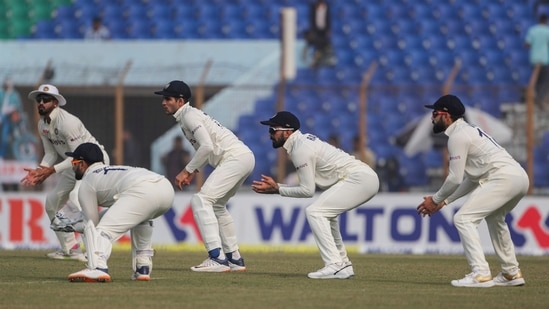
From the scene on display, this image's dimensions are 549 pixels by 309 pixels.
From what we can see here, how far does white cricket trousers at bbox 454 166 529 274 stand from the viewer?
42.4 ft

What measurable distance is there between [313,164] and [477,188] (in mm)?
1890

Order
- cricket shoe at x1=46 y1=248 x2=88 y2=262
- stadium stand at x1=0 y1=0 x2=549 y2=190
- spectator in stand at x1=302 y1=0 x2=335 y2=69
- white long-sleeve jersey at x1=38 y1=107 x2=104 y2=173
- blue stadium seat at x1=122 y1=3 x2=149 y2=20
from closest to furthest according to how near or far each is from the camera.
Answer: white long-sleeve jersey at x1=38 y1=107 x2=104 y2=173, cricket shoe at x1=46 y1=248 x2=88 y2=262, stadium stand at x1=0 y1=0 x2=549 y2=190, spectator in stand at x1=302 y1=0 x2=335 y2=69, blue stadium seat at x1=122 y1=3 x2=149 y2=20

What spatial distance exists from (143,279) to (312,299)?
245cm

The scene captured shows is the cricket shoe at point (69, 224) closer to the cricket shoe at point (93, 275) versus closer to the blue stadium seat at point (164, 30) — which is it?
the cricket shoe at point (93, 275)

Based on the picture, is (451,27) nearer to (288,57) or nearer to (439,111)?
(288,57)

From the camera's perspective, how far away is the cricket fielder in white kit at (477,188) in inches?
509

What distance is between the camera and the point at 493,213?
1325 centimetres

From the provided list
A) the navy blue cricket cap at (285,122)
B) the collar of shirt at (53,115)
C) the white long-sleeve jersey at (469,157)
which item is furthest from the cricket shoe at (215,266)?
the collar of shirt at (53,115)

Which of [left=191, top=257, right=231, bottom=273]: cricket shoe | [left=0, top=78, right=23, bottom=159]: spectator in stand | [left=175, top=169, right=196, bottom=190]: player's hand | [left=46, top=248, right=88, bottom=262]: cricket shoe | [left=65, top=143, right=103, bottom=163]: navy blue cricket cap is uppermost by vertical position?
[left=0, top=78, right=23, bottom=159]: spectator in stand

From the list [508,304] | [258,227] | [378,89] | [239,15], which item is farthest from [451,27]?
[508,304]

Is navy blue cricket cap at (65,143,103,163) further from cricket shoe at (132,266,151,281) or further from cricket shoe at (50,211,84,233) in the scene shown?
cricket shoe at (132,266,151,281)

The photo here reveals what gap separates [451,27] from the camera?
30.1m

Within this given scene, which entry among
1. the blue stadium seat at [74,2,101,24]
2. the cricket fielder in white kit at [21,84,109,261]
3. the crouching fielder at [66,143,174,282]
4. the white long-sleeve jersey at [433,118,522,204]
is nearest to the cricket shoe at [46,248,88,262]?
the cricket fielder in white kit at [21,84,109,261]

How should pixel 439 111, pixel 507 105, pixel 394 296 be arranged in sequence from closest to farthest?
1. pixel 394 296
2. pixel 439 111
3. pixel 507 105
